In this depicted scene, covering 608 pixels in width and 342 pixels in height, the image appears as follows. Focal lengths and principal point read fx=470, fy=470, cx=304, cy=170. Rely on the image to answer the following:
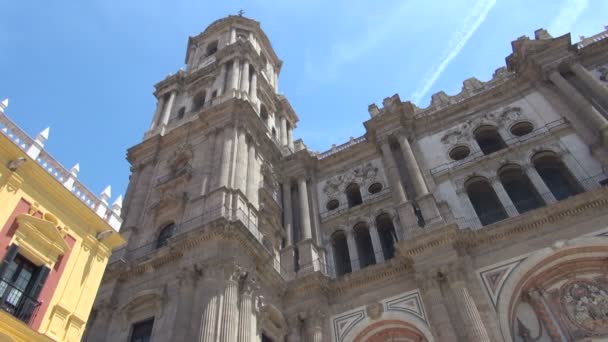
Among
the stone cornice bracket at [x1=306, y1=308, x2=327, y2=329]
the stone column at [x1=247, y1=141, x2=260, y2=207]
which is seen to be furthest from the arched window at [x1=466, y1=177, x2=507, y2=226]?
the stone column at [x1=247, y1=141, x2=260, y2=207]

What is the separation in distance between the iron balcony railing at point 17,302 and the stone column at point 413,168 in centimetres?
1587

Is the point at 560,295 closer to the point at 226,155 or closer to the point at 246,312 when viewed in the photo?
the point at 246,312

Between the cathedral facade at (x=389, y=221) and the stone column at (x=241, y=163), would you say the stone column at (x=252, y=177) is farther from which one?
the stone column at (x=241, y=163)

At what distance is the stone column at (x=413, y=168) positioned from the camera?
873 inches

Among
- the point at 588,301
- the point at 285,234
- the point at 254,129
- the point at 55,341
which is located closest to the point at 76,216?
the point at 55,341

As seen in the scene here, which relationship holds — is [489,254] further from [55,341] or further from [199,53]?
[199,53]

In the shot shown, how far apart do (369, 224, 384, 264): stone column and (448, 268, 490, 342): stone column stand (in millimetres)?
4553

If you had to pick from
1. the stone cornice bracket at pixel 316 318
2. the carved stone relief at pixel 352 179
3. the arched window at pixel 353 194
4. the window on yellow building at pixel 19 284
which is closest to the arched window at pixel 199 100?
the carved stone relief at pixel 352 179

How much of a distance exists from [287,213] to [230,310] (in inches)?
395

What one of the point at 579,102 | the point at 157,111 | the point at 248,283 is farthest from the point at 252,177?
the point at 579,102

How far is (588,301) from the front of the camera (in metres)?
16.3

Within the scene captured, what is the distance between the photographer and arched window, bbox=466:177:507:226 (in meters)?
20.9

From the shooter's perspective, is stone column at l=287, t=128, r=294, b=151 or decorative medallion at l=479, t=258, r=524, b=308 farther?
stone column at l=287, t=128, r=294, b=151

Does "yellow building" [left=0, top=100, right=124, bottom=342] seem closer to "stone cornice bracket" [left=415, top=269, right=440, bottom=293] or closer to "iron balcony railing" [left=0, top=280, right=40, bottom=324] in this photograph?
"iron balcony railing" [left=0, top=280, right=40, bottom=324]
